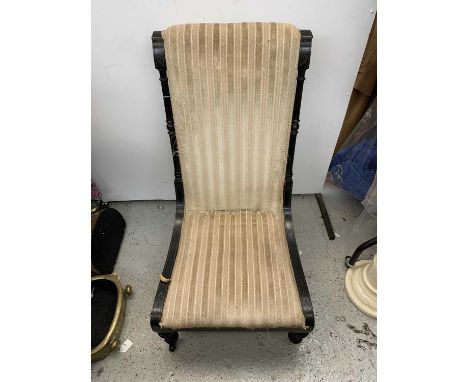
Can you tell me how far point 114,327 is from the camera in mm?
1303

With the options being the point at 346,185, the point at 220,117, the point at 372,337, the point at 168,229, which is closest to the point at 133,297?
the point at 168,229

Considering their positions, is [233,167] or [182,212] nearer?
[233,167]

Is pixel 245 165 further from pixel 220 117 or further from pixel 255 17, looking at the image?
pixel 255 17

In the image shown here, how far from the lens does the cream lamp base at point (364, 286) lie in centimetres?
140

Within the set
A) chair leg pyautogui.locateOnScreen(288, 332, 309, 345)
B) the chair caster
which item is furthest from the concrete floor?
chair leg pyautogui.locateOnScreen(288, 332, 309, 345)

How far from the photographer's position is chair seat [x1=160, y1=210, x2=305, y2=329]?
3.34 feet

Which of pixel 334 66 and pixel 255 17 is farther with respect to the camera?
pixel 334 66

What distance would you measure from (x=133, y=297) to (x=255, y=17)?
50.2 inches

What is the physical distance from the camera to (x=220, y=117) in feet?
3.60

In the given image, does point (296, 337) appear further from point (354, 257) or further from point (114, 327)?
point (114, 327)

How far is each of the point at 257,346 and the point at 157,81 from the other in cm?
117

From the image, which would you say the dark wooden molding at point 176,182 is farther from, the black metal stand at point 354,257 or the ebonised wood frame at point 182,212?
the black metal stand at point 354,257

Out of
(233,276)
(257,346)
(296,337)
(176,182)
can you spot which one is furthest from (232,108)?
(257,346)

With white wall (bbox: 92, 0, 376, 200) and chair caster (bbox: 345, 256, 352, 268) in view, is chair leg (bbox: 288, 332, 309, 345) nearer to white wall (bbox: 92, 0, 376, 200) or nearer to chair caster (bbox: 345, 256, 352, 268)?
chair caster (bbox: 345, 256, 352, 268)
